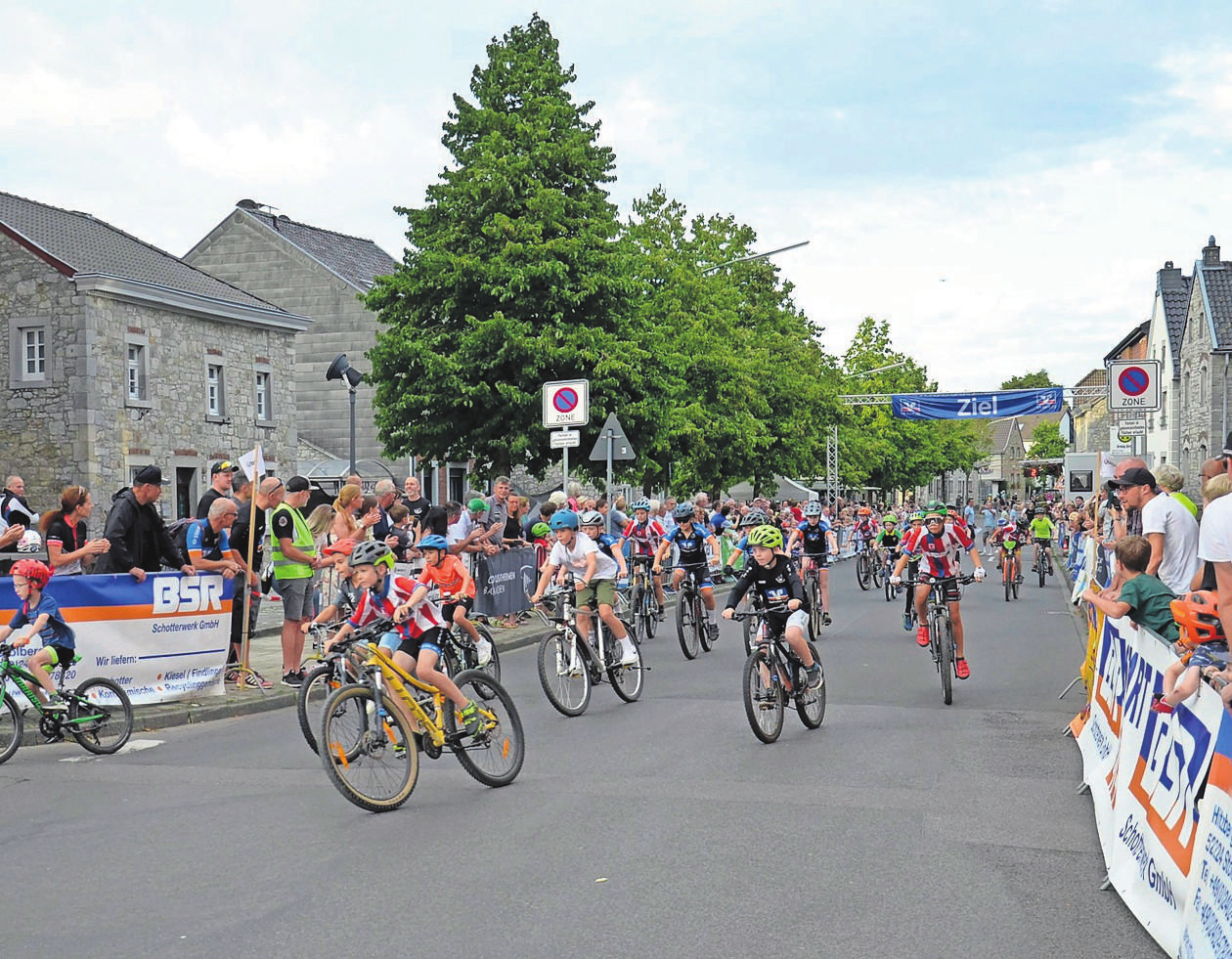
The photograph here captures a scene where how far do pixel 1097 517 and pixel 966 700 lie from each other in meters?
3.20

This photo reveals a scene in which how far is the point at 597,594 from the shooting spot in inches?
480

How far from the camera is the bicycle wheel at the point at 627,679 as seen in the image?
12164 millimetres

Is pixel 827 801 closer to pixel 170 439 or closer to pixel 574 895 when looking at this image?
pixel 574 895

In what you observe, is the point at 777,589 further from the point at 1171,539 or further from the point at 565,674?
the point at 1171,539

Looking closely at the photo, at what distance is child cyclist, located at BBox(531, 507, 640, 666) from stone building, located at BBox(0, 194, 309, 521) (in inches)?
923

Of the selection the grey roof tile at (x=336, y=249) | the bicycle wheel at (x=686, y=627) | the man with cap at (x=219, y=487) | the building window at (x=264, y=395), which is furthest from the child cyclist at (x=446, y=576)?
the grey roof tile at (x=336, y=249)

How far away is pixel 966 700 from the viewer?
480 inches

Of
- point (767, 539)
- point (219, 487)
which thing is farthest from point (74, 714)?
point (767, 539)

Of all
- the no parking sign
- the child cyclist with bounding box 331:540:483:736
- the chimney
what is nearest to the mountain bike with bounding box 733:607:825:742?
the child cyclist with bounding box 331:540:483:736

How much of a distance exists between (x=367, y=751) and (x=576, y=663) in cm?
399

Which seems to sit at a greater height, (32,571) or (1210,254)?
(1210,254)

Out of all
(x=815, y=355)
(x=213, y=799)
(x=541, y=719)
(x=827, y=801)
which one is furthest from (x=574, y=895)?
(x=815, y=355)

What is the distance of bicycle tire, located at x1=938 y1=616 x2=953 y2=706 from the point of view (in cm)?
Answer: 1199

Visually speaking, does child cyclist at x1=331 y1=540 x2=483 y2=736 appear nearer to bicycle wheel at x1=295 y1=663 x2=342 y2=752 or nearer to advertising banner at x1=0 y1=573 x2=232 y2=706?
bicycle wheel at x1=295 y1=663 x2=342 y2=752
